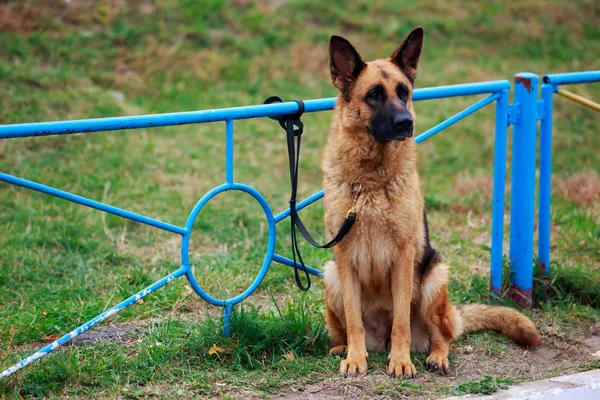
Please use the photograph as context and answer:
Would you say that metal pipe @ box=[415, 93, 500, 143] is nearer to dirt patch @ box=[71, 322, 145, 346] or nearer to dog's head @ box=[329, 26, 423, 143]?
dog's head @ box=[329, 26, 423, 143]

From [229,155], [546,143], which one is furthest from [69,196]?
[546,143]

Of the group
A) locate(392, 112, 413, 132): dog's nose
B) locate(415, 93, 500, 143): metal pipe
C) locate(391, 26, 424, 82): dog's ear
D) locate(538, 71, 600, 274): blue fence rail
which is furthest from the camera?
locate(538, 71, 600, 274): blue fence rail

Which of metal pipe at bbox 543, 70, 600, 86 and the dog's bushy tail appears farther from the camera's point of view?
metal pipe at bbox 543, 70, 600, 86

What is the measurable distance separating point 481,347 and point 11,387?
2.55 metres

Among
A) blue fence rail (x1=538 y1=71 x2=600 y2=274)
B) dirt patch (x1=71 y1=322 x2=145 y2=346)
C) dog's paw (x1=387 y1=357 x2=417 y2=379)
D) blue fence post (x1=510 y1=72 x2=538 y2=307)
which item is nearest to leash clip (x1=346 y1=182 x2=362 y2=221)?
dog's paw (x1=387 y1=357 x2=417 y2=379)

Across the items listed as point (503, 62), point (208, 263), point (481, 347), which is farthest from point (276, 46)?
point (481, 347)

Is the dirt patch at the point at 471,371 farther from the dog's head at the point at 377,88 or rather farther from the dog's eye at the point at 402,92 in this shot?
the dog's eye at the point at 402,92

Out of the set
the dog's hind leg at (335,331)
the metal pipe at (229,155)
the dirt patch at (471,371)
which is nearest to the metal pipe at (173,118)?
the metal pipe at (229,155)

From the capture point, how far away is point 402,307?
12.0 ft

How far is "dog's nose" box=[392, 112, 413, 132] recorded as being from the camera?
351cm

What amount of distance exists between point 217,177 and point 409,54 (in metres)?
3.97

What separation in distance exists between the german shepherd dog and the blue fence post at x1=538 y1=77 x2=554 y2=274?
122 cm

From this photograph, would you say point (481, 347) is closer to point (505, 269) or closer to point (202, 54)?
point (505, 269)

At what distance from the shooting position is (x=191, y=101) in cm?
905
